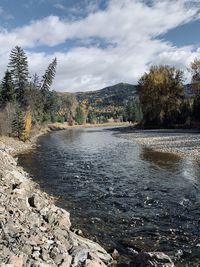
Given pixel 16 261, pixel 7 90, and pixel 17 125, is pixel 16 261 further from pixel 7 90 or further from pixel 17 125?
pixel 7 90

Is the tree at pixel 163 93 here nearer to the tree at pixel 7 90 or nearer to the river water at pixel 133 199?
the tree at pixel 7 90

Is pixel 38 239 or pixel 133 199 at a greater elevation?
pixel 38 239

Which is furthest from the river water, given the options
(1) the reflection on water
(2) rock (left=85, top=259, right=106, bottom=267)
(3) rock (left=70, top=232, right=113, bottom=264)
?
(2) rock (left=85, top=259, right=106, bottom=267)

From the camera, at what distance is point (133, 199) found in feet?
68.7

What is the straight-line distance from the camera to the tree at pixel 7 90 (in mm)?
79562

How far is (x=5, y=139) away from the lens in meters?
51.7

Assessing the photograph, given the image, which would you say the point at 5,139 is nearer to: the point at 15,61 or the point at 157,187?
the point at 157,187

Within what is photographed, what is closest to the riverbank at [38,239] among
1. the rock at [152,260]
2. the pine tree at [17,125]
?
the rock at [152,260]

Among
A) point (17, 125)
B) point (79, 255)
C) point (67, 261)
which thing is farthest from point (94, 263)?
point (17, 125)

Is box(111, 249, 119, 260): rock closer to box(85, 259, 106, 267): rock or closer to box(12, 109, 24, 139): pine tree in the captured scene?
box(85, 259, 106, 267): rock

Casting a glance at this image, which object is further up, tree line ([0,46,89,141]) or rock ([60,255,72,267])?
tree line ([0,46,89,141])

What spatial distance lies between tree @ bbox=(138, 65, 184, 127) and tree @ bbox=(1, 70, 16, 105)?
117 ft

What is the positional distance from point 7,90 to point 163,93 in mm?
41095

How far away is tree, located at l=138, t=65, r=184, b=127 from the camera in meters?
92.4
